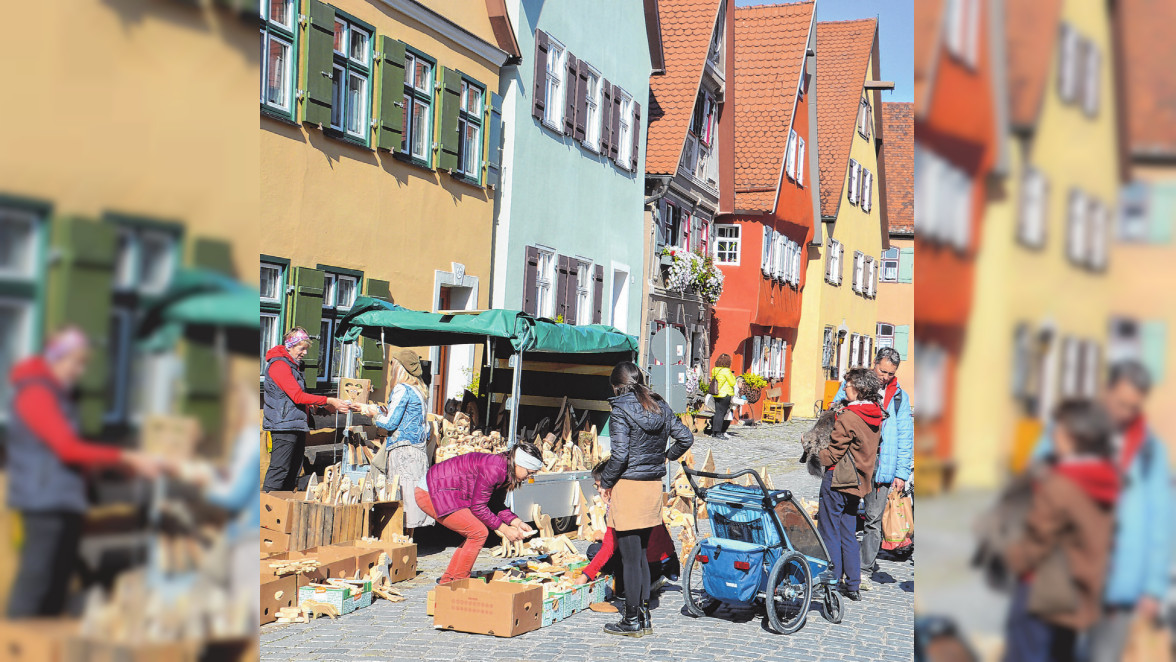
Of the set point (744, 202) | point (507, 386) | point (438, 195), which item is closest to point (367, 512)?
point (507, 386)

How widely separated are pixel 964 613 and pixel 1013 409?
Result: 0.22 meters

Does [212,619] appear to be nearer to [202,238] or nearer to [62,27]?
[202,238]

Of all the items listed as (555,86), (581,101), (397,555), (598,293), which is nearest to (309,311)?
(397,555)

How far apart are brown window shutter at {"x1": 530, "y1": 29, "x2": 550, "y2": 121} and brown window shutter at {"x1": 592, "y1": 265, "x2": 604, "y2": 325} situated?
4087 mm

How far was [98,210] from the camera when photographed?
0.98m

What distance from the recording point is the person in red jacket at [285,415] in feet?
30.1

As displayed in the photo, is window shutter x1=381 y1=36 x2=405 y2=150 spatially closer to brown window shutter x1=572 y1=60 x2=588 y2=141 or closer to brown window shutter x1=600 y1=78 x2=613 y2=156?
brown window shutter x1=572 y1=60 x2=588 y2=141

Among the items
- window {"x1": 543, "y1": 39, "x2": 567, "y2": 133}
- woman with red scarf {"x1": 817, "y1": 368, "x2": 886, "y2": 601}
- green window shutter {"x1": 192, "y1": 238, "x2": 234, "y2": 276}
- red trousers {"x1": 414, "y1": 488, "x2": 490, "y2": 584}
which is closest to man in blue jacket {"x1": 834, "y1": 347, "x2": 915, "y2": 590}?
→ woman with red scarf {"x1": 817, "y1": 368, "x2": 886, "y2": 601}

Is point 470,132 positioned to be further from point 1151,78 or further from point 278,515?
point 1151,78

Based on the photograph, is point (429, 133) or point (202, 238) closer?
point (202, 238)

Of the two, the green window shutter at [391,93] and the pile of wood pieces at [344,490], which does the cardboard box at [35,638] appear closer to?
the pile of wood pieces at [344,490]

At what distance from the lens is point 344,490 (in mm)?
8992

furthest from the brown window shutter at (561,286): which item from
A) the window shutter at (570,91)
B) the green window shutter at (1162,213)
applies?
the green window shutter at (1162,213)

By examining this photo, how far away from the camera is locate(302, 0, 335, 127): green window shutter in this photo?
12.6 m
